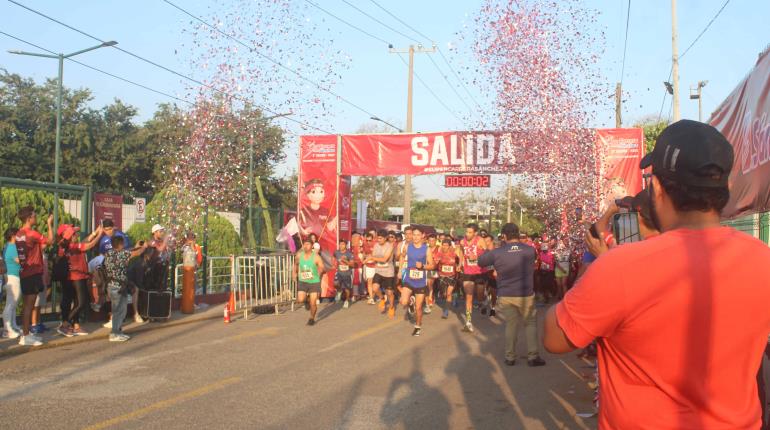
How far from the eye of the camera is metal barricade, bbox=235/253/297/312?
1789 cm

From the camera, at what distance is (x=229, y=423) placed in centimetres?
681

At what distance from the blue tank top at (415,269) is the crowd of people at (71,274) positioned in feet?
16.9

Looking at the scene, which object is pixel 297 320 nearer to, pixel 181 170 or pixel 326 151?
pixel 181 170

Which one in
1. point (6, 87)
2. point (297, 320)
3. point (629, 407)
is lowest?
point (297, 320)

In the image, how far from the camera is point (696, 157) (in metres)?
2.14

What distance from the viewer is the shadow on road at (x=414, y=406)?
7.00 metres

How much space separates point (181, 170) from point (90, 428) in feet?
38.9

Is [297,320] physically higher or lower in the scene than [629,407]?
lower

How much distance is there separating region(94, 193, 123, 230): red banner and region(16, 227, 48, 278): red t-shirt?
725 cm

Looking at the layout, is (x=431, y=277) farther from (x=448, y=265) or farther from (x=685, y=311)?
(x=685, y=311)

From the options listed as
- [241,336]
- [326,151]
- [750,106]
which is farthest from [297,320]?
[750,106]

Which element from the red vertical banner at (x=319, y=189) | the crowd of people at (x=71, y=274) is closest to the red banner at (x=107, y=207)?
the crowd of people at (x=71, y=274)

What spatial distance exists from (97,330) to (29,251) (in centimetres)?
239

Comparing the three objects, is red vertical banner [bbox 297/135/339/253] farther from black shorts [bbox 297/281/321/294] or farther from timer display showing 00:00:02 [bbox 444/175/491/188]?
black shorts [bbox 297/281/321/294]
